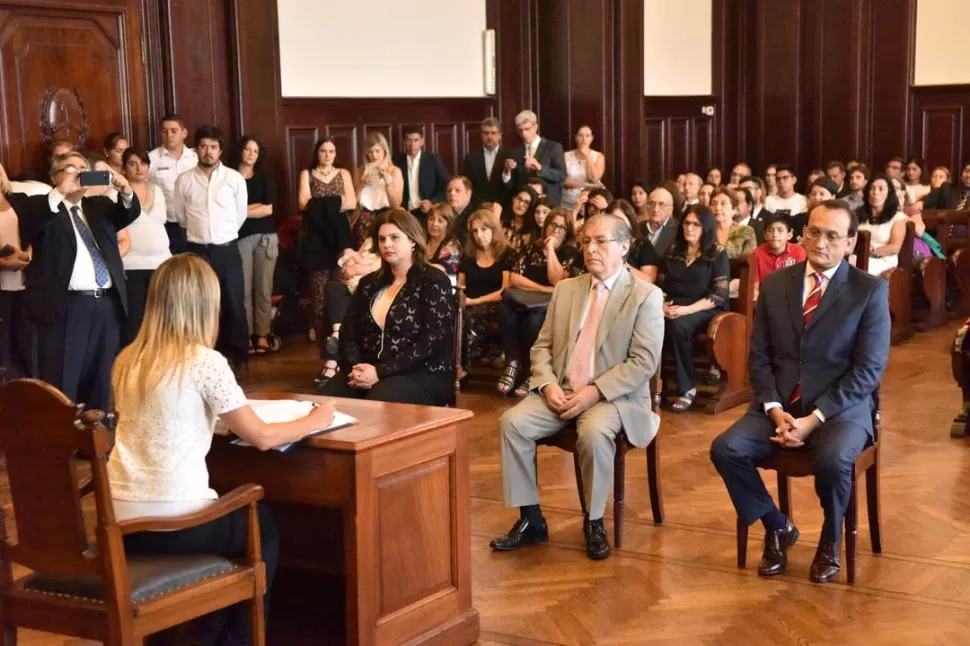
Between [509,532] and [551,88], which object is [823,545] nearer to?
[509,532]

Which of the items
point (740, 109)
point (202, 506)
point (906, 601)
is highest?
point (740, 109)

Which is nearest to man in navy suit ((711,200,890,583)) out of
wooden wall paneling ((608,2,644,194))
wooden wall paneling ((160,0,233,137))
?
wooden wall paneling ((160,0,233,137))

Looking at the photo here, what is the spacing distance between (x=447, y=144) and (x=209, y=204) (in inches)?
144

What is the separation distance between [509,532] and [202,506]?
186 centimetres

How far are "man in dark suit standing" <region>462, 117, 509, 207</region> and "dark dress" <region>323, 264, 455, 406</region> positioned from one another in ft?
14.8

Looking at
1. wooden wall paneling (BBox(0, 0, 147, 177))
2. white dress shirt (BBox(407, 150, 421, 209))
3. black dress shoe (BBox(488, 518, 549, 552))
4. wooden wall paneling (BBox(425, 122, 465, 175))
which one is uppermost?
wooden wall paneling (BBox(0, 0, 147, 177))

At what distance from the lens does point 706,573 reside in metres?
4.59

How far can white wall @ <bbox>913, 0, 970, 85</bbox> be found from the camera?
13.1 metres

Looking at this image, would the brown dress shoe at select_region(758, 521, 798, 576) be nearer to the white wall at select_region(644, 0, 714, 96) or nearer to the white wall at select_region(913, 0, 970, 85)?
the white wall at select_region(644, 0, 714, 96)

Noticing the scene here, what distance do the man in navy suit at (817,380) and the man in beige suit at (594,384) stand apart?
0.42 meters

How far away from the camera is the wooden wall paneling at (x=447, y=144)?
1142 cm

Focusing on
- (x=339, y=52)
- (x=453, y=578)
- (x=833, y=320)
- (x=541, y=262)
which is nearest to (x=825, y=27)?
(x=339, y=52)

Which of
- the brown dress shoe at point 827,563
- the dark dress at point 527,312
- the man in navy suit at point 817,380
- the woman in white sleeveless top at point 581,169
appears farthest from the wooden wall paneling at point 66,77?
the brown dress shoe at point 827,563

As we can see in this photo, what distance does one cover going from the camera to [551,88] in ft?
41.0
